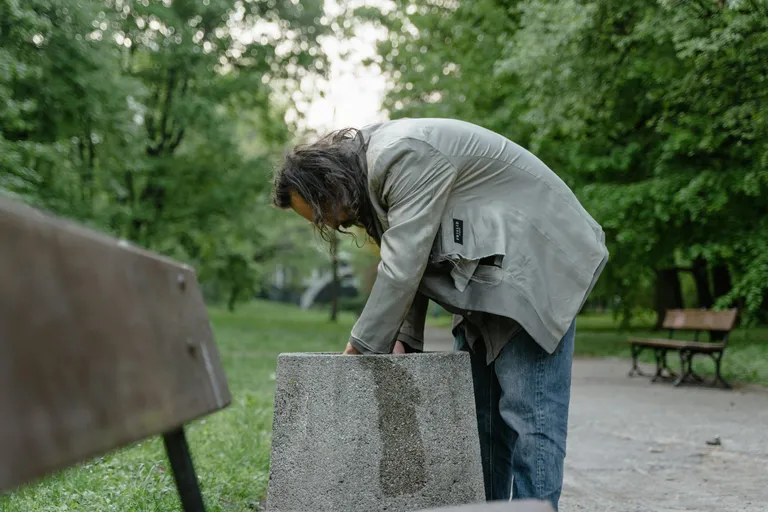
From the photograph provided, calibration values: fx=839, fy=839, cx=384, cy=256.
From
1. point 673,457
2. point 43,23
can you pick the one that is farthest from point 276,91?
point 673,457

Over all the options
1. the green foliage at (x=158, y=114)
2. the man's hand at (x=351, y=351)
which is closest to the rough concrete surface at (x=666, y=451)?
the man's hand at (x=351, y=351)

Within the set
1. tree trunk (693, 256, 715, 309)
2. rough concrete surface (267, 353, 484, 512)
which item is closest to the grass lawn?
rough concrete surface (267, 353, 484, 512)

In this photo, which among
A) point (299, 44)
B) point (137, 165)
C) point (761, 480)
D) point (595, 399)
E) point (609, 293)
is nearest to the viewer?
point (761, 480)

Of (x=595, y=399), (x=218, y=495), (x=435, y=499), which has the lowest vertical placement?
(x=595, y=399)

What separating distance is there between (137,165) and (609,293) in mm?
10580

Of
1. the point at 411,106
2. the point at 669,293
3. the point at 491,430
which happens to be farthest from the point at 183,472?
the point at 669,293

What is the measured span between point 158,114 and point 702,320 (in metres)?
14.8

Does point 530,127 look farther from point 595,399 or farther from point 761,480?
point 761,480

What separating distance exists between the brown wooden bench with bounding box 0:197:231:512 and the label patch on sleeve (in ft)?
4.54

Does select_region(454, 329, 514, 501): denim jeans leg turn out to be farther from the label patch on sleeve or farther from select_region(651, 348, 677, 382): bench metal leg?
select_region(651, 348, 677, 382): bench metal leg

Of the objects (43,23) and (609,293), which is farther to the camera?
(609,293)

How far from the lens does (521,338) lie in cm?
302

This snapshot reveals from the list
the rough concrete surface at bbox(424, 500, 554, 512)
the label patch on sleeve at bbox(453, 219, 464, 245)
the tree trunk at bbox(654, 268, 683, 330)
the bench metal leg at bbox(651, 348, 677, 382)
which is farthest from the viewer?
the tree trunk at bbox(654, 268, 683, 330)

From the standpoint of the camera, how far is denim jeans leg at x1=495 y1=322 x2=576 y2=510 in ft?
9.83
